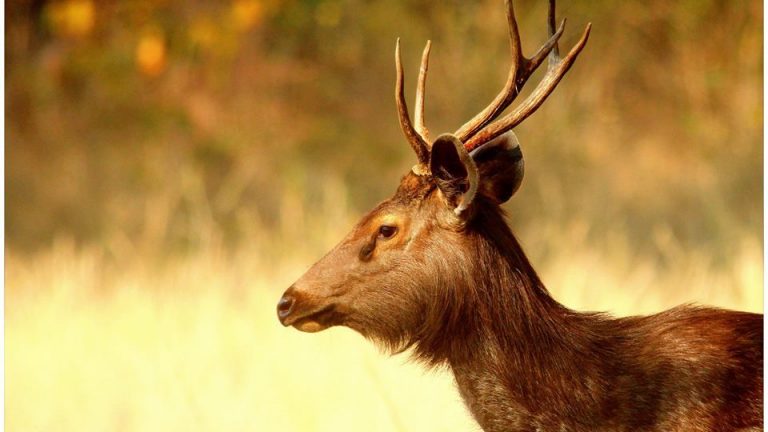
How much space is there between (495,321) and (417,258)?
27cm

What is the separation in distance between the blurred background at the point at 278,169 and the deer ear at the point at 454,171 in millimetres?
2763

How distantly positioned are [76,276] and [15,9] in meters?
3.52

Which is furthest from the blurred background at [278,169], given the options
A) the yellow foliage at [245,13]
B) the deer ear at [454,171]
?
the deer ear at [454,171]

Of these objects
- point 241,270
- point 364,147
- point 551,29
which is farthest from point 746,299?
point 364,147

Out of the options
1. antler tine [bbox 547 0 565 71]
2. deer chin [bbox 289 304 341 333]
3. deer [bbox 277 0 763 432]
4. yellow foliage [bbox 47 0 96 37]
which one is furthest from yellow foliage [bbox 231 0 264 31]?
deer chin [bbox 289 304 341 333]

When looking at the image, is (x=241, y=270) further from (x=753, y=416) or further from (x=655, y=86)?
(x=753, y=416)

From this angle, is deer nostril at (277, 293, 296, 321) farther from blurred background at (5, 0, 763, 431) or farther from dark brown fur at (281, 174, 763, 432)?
blurred background at (5, 0, 763, 431)

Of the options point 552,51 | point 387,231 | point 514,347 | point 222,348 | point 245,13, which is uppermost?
point 245,13

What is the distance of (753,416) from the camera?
11.6ft

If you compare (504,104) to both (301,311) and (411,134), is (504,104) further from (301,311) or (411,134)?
(301,311)

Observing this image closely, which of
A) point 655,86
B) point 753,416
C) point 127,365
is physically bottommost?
point 753,416

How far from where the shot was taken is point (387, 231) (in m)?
3.72

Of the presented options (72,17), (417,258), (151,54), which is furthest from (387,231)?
(151,54)

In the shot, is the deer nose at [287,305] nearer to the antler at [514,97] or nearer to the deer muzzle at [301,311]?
the deer muzzle at [301,311]
